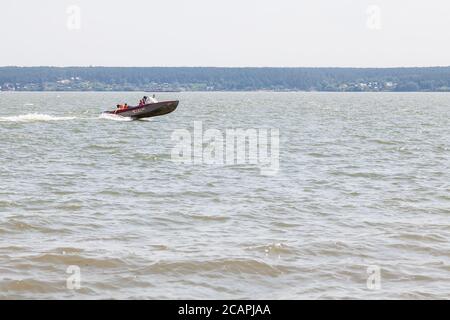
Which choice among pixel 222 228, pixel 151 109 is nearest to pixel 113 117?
pixel 151 109

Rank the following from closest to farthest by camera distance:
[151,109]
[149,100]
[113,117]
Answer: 1. [151,109]
2. [149,100]
3. [113,117]

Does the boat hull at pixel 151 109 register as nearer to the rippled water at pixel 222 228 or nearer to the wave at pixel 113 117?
the wave at pixel 113 117

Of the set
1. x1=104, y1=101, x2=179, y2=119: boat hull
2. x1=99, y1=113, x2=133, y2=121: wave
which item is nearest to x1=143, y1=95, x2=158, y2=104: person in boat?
x1=104, y1=101, x2=179, y2=119: boat hull

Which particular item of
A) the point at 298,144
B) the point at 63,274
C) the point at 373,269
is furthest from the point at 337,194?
the point at 298,144

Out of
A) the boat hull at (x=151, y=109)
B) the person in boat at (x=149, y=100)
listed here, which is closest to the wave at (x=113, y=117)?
the boat hull at (x=151, y=109)

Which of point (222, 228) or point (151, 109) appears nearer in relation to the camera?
point (222, 228)

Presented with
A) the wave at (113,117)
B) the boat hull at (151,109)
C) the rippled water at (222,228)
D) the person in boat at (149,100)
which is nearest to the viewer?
the rippled water at (222,228)

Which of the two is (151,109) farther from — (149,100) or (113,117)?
(113,117)

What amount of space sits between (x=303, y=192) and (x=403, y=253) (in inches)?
269

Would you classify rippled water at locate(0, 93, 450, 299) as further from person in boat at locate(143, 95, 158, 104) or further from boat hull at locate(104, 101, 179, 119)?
person in boat at locate(143, 95, 158, 104)
